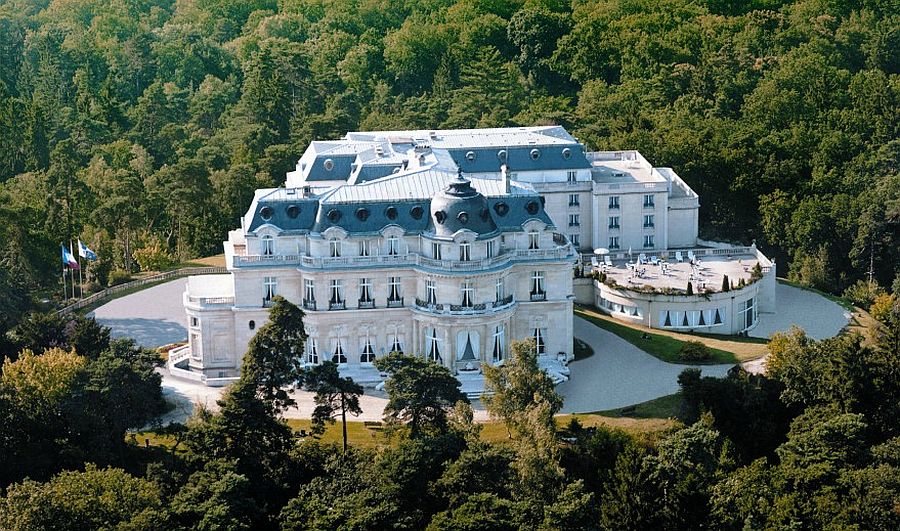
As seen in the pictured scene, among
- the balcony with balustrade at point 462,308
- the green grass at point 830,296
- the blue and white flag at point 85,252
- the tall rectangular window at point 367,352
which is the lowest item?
the green grass at point 830,296

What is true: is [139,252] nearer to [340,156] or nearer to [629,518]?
[340,156]

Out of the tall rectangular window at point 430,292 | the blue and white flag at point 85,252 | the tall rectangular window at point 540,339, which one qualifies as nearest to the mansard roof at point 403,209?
the tall rectangular window at point 430,292

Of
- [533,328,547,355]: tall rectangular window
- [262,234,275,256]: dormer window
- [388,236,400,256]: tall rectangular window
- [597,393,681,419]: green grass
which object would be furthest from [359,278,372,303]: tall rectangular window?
[597,393,681,419]: green grass

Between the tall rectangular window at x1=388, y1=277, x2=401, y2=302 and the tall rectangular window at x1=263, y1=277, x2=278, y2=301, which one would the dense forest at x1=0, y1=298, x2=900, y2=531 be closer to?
the tall rectangular window at x1=263, y1=277, x2=278, y2=301

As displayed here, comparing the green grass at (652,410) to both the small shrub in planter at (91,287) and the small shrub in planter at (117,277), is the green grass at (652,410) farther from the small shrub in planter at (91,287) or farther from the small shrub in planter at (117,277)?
the small shrub in planter at (91,287)

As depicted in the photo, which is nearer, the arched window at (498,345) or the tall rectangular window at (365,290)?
the arched window at (498,345)

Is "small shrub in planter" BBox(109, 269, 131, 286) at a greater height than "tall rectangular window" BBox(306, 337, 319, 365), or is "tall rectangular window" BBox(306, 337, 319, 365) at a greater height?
"small shrub in planter" BBox(109, 269, 131, 286)
